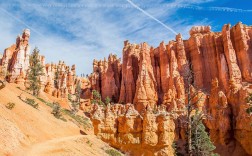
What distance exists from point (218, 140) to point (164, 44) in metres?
39.6

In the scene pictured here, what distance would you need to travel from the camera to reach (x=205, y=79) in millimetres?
64938

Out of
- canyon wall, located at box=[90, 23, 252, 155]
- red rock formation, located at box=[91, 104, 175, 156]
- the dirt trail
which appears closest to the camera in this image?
the dirt trail

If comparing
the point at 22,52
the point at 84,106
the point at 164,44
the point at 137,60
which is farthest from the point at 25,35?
the point at 164,44

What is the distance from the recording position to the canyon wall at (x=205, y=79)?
136 ft

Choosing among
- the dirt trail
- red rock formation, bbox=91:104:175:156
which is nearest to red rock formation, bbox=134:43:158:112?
red rock formation, bbox=91:104:175:156

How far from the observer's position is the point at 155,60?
249ft

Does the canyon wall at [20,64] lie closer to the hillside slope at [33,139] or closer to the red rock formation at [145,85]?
the red rock formation at [145,85]

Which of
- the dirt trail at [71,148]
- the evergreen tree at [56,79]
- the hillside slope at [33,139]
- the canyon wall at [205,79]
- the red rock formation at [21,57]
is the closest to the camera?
the hillside slope at [33,139]

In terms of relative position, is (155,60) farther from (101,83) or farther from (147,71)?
(101,83)

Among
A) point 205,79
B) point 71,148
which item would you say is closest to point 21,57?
point 205,79

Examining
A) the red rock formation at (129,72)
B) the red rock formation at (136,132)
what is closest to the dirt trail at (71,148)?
the red rock formation at (136,132)

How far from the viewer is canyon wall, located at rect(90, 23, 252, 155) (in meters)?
41.5

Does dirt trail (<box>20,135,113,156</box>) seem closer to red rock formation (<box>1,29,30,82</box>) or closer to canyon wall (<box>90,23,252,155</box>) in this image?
canyon wall (<box>90,23,252,155</box>)

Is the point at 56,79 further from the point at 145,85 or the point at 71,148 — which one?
the point at 71,148
